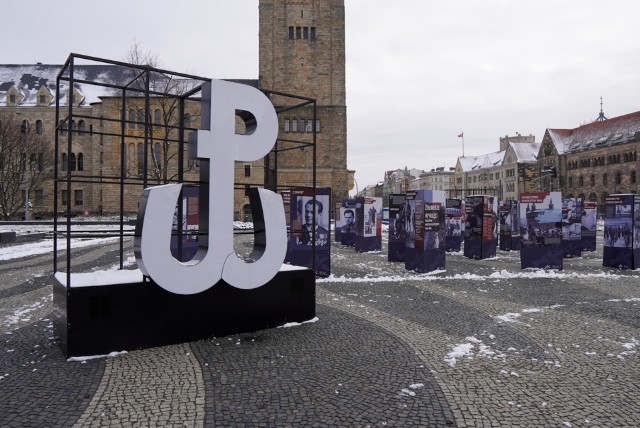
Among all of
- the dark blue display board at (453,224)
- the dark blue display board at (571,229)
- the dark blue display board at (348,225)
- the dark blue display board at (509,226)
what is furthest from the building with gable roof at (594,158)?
the dark blue display board at (348,225)

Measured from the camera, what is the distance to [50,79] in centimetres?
6022

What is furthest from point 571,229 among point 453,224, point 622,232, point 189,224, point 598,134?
point 598,134

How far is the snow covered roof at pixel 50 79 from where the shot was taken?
5688 centimetres

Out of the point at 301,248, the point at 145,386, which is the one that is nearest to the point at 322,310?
the point at 145,386

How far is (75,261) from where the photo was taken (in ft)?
54.4

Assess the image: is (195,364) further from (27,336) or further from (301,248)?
(301,248)

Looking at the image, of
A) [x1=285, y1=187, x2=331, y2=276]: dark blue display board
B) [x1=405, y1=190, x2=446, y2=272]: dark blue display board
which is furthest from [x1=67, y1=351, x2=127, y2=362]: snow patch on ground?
[x1=405, y1=190, x2=446, y2=272]: dark blue display board

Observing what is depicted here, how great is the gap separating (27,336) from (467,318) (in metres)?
6.81

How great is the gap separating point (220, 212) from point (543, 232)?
12.0 m

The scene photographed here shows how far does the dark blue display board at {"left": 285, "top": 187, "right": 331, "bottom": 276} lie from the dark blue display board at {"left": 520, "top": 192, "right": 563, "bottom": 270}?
6.47m

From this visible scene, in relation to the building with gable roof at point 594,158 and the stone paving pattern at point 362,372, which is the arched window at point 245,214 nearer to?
the stone paving pattern at point 362,372

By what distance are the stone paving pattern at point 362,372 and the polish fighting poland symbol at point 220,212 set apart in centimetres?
94

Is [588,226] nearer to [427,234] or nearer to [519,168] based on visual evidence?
[427,234]

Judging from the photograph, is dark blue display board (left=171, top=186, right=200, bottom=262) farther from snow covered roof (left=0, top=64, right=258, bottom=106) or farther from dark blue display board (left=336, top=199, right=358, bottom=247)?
snow covered roof (left=0, top=64, right=258, bottom=106)
